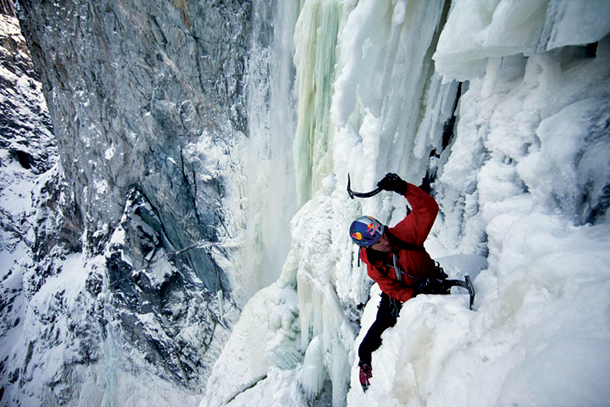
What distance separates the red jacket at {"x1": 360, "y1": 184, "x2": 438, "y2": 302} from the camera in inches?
64.8

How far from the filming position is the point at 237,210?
809 centimetres

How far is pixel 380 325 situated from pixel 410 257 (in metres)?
0.66

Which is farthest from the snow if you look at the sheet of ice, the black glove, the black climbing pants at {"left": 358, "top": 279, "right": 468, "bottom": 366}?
the black glove

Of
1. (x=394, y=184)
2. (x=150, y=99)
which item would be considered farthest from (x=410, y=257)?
(x=150, y=99)

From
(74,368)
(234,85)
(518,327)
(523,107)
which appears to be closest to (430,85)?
(523,107)

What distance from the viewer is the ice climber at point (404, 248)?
1.64 m

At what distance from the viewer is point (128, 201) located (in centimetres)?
864

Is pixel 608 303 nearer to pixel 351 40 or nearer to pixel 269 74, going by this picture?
pixel 351 40

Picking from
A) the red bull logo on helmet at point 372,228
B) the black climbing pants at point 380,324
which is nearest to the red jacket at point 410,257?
the red bull logo on helmet at point 372,228

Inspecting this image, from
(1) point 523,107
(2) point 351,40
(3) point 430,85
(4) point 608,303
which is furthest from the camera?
(3) point 430,85

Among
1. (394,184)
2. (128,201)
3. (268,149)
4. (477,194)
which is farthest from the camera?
(128,201)

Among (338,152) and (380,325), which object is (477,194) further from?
(338,152)

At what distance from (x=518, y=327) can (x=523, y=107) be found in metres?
1.05

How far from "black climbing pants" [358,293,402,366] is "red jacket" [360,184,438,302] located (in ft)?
0.87
